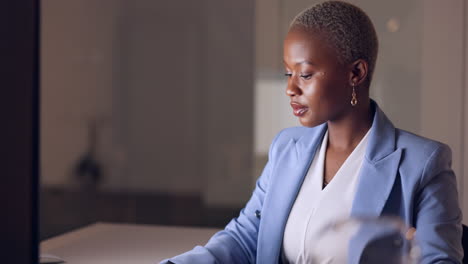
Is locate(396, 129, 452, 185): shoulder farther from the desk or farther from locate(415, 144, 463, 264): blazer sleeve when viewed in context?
the desk

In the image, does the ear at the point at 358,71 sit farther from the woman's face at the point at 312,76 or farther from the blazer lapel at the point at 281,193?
the blazer lapel at the point at 281,193

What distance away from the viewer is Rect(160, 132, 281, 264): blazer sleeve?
1.24 metres

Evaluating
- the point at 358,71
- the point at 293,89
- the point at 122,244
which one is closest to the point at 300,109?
the point at 293,89

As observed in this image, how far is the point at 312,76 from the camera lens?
1230mm

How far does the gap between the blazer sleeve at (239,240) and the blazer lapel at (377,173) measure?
29 cm

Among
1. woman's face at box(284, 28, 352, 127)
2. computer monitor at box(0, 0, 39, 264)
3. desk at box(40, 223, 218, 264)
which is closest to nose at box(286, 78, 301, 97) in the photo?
woman's face at box(284, 28, 352, 127)

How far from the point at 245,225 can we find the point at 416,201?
17.3 inches

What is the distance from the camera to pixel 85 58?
4.62 metres

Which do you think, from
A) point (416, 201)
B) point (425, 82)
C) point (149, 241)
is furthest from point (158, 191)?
point (416, 201)

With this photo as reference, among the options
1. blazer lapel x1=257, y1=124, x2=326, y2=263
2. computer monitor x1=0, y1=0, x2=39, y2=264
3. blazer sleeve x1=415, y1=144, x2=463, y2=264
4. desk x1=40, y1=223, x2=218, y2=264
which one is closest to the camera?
computer monitor x1=0, y1=0, x2=39, y2=264

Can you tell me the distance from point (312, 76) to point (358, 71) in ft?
0.42

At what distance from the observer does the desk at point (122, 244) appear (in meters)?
1.55

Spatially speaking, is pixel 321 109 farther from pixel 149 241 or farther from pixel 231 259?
pixel 149 241

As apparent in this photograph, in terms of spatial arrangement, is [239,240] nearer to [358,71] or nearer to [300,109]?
[300,109]
